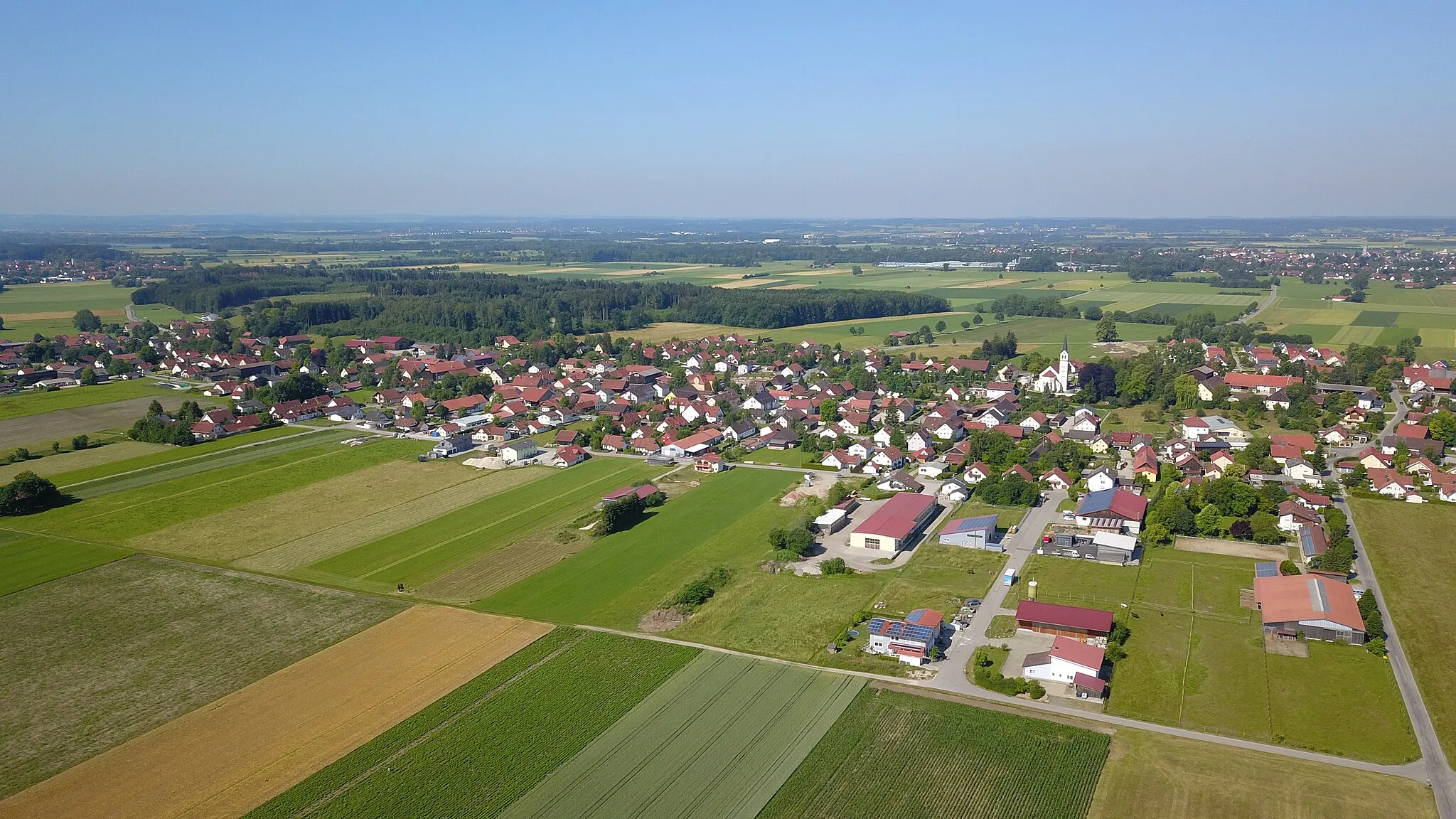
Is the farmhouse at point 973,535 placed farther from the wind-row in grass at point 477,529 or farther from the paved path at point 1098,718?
the wind-row in grass at point 477,529

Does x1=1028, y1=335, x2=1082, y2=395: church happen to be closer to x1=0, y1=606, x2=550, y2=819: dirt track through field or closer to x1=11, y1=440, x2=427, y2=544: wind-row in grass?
x1=11, y1=440, x2=427, y2=544: wind-row in grass

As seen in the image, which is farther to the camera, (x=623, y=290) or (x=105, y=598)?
(x=623, y=290)

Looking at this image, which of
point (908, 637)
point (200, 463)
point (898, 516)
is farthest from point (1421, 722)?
point (200, 463)

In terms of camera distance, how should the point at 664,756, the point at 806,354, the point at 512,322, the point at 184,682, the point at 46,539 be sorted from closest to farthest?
the point at 664,756 < the point at 184,682 < the point at 46,539 < the point at 806,354 < the point at 512,322

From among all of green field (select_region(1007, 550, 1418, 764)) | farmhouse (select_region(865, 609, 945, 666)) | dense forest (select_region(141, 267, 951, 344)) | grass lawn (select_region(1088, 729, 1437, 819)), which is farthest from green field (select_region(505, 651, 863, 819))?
dense forest (select_region(141, 267, 951, 344))

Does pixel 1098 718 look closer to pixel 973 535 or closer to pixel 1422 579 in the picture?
pixel 973 535

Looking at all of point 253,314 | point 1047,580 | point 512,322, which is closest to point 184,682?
point 1047,580

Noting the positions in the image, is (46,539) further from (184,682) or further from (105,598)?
(184,682)
